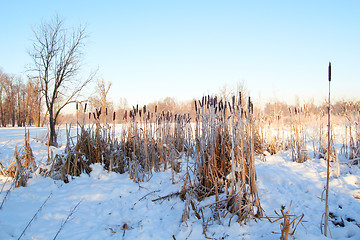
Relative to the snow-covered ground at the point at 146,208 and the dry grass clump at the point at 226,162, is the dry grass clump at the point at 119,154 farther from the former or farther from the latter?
the dry grass clump at the point at 226,162

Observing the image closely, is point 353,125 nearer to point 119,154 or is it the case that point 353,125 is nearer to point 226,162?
point 226,162

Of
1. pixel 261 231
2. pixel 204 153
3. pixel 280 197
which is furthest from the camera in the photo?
pixel 204 153

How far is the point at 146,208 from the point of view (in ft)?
9.30

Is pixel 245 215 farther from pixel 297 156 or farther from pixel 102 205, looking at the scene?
pixel 297 156

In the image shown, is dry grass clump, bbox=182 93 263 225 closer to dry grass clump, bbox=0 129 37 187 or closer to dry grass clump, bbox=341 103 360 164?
dry grass clump, bbox=0 129 37 187

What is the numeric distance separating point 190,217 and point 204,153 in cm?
85

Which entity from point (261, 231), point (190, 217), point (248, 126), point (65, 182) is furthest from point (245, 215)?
point (65, 182)

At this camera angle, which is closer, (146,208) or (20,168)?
(146,208)

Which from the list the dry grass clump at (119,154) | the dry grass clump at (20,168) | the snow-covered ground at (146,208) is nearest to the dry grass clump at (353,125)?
the snow-covered ground at (146,208)

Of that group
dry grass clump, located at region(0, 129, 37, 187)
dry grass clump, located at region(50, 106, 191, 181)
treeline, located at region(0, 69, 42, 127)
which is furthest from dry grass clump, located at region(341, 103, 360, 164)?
treeline, located at region(0, 69, 42, 127)

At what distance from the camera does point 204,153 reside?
2893 millimetres

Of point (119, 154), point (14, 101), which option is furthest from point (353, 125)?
point (14, 101)

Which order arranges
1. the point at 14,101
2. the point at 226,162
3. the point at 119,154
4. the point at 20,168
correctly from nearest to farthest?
1. the point at 226,162
2. the point at 20,168
3. the point at 119,154
4. the point at 14,101

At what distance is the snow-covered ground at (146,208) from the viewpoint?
2121 millimetres
